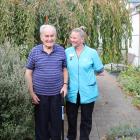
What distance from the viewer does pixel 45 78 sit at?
5945 mm

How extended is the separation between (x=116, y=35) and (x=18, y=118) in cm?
399

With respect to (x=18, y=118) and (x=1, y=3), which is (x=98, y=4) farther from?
(x=18, y=118)

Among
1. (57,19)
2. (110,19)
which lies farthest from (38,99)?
(110,19)

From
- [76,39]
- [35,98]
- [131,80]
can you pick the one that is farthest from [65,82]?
[131,80]

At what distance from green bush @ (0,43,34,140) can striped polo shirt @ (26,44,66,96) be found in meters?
0.22

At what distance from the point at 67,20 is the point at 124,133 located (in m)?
2.88

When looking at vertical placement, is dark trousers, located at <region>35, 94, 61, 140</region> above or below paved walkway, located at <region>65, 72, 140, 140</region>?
above

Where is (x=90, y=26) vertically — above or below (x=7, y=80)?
above

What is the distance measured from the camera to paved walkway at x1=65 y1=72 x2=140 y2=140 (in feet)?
25.7

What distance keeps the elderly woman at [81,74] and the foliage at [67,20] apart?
2.19 meters

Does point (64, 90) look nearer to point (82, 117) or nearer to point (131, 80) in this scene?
point (82, 117)

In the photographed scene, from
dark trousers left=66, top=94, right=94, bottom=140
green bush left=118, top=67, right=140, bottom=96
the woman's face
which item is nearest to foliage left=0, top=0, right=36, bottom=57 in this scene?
dark trousers left=66, top=94, right=94, bottom=140

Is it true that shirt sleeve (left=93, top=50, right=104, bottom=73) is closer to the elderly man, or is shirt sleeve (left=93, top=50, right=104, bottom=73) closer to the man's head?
the elderly man

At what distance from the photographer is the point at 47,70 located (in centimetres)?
593
